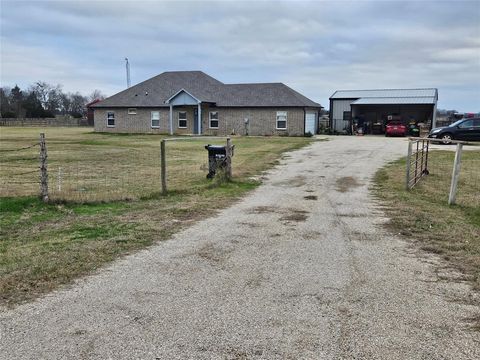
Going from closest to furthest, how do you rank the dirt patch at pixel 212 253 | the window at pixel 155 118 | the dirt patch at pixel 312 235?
1. the dirt patch at pixel 212 253
2. the dirt patch at pixel 312 235
3. the window at pixel 155 118

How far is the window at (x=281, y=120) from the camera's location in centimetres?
3895

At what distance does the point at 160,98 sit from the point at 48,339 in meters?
40.9

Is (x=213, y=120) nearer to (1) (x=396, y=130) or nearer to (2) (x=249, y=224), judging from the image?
(1) (x=396, y=130)

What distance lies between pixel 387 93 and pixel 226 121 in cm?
1591

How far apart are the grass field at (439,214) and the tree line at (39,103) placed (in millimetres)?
83947

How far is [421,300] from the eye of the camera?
4613mm

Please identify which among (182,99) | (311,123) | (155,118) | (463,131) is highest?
(182,99)

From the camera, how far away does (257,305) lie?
4441mm

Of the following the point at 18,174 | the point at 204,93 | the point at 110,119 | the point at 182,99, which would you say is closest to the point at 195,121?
the point at 182,99

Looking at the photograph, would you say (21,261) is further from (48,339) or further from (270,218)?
(270,218)

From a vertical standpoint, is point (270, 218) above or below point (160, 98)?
below

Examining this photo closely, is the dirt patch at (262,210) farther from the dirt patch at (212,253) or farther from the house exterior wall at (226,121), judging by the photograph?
the house exterior wall at (226,121)

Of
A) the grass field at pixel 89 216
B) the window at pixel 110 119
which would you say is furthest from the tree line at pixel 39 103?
the grass field at pixel 89 216

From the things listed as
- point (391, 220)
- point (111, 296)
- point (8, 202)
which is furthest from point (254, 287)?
point (8, 202)
